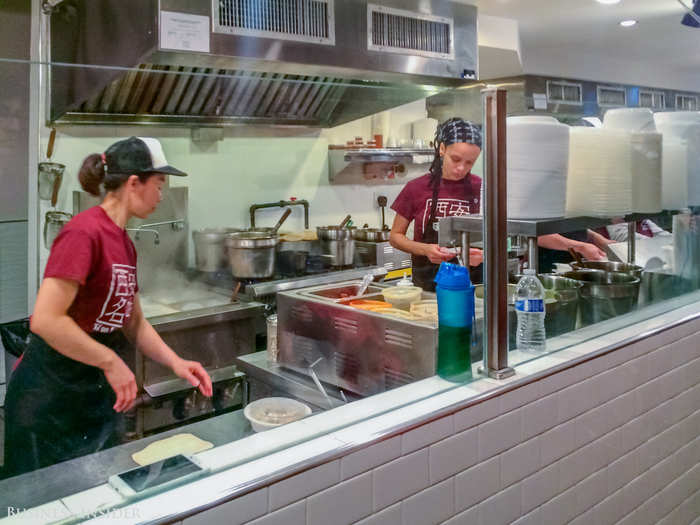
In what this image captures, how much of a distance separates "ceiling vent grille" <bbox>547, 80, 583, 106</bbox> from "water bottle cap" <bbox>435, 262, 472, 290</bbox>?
16.7 feet

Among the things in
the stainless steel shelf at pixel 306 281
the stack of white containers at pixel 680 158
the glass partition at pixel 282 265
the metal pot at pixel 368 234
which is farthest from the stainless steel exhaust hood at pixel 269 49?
the stack of white containers at pixel 680 158

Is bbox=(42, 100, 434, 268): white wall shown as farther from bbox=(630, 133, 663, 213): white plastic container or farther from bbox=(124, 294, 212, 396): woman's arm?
bbox=(630, 133, 663, 213): white plastic container

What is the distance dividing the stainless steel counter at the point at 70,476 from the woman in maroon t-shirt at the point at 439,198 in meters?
0.83

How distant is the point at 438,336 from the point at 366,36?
2375mm

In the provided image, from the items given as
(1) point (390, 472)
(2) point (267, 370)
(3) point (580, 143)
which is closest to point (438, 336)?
(1) point (390, 472)

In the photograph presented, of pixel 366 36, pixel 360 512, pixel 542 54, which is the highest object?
pixel 542 54

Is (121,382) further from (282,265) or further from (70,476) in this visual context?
(282,265)

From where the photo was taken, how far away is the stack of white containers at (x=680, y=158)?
222 cm

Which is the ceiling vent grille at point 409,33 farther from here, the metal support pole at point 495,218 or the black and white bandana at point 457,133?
the metal support pole at point 495,218

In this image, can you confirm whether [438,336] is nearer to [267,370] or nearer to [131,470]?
[267,370]

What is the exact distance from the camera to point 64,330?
98 centimetres

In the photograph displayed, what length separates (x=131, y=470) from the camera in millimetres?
1053

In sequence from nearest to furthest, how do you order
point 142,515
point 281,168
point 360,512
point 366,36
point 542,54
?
point 142,515 → point 360,512 → point 366,36 → point 281,168 → point 542,54

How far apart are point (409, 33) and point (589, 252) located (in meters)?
1.89
